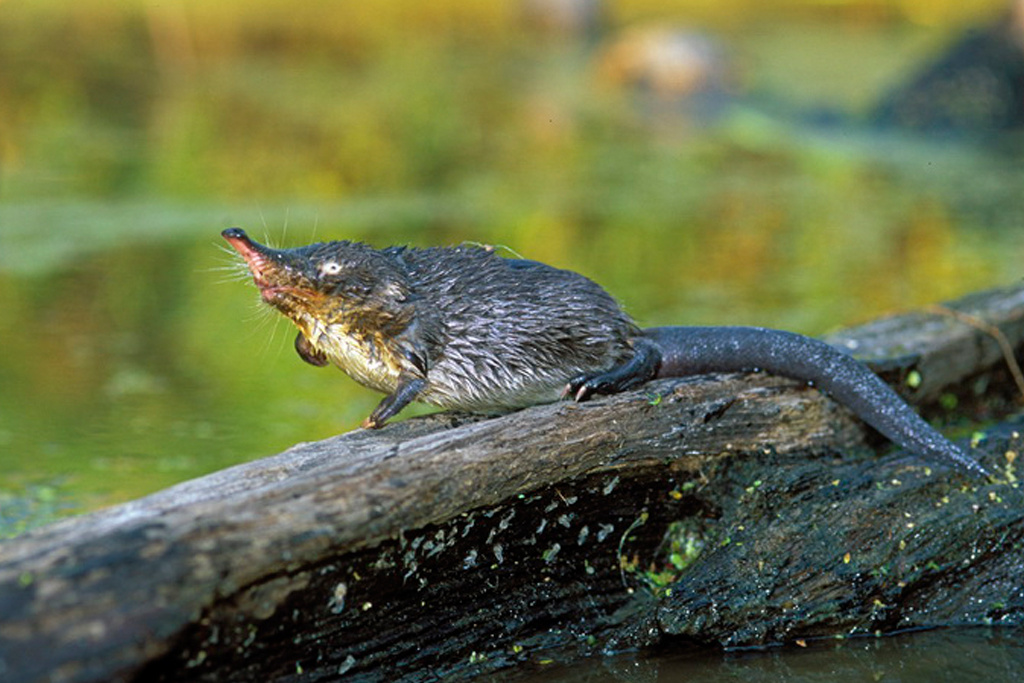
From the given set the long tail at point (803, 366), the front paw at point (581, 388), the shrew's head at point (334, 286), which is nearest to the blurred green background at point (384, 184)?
the shrew's head at point (334, 286)

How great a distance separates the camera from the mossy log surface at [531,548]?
290 centimetres

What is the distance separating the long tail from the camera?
13.8ft

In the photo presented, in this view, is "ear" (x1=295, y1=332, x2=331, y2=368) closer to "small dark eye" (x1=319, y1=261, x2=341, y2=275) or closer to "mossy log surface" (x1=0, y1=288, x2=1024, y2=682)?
"small dark eye" (x1=319, y1=261, x2=341, y2=275)

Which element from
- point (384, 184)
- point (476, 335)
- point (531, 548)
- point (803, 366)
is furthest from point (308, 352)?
point (384, 184)

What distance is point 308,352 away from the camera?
414 cm

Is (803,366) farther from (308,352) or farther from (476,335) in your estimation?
(308,352)

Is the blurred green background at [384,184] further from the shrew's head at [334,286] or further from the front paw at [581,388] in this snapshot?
the front paw at [581,388]

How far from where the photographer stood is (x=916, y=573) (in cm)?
401

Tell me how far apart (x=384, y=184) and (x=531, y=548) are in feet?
25.1

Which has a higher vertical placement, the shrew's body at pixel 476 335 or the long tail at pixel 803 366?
the shrew's body at pixel 476 335

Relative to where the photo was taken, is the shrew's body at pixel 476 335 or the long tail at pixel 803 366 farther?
the long tail at pixel 803 366

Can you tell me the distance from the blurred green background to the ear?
0.60 feet

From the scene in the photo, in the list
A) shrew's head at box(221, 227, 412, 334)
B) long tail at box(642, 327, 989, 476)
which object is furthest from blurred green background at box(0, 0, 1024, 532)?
long tail at box(642, 327, 989, 476)

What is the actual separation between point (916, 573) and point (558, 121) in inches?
415
